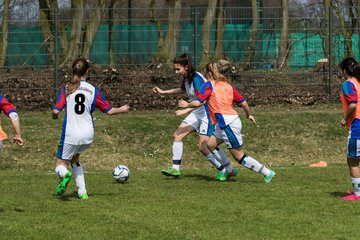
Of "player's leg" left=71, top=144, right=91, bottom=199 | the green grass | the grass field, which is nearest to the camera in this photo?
the green grass

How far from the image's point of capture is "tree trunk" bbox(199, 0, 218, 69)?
20.9 metres

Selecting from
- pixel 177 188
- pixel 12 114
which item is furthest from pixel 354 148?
pixel 12 114

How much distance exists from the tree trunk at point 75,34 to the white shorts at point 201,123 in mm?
7675

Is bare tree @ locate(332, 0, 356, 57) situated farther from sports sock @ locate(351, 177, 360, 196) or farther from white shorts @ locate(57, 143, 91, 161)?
white shorts @ locate(57, 143, 91, 161)

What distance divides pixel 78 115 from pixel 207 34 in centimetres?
1167

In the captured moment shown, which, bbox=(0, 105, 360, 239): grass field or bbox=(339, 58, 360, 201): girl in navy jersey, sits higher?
bbox=(339, 58, 360, 201): girl in navy jersey

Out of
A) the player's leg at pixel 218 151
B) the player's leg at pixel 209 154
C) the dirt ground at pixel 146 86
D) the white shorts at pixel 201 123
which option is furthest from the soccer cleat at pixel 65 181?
the dirt ground at pixel 146 86

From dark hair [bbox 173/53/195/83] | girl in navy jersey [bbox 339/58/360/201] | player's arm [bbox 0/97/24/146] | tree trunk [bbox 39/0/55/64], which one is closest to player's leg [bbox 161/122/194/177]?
dark hair [bbox 173/53/195/83]

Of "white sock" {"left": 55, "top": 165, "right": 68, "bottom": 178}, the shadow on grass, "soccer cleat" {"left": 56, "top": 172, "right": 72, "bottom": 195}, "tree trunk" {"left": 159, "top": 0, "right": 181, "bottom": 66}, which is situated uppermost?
"tree trunk" {"left": 159, "top": 0, "right": 181, "bottom": 66}

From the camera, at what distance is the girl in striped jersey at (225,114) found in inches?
476

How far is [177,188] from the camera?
11812 mm

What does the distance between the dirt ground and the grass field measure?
1.94 feet

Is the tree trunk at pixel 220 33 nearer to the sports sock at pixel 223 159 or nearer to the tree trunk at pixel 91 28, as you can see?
the tree trunk at pixel 91 28

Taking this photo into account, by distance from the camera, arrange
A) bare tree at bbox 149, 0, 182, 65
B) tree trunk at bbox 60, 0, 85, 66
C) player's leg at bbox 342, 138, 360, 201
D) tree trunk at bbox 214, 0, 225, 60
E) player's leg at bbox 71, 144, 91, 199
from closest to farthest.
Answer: player's leg at bbox 342, 138, 360, 201 < player's leg at bbox 71, 144, 91, 199 < tree trunk at bbox 60, 0, 85, 66 < bare tree at bbox 149, 0, 182, 65 < tree trunk at bbox 214, 0, 225, 60
